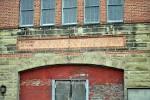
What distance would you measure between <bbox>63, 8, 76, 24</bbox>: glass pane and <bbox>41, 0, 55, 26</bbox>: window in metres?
0.54

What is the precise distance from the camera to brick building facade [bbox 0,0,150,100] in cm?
1906

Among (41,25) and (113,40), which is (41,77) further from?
(113,40)

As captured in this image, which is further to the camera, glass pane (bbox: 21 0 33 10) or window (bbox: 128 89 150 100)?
A: glass pane (bbox: 21 0 33 10)

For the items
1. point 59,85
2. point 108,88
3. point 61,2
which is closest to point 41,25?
point 61,2

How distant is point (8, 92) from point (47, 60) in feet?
7.34

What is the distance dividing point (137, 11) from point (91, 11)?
2051mm

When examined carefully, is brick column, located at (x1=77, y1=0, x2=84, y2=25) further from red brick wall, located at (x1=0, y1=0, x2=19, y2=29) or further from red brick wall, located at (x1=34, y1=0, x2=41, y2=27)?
red brick wall, located at (x1=0, y1=0, x2=19, y2=29)

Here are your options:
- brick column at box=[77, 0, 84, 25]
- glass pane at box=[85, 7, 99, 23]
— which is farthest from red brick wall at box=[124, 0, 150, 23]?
brick column at box=[77, 0, 84, 25]

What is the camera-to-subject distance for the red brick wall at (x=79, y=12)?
19.2m

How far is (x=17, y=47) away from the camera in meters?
20.5

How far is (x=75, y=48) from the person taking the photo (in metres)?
19.7

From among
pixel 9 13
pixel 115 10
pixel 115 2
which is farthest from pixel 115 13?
pixel 9 13

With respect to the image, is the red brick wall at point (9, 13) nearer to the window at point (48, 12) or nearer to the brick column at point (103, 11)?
the window at point (48, 12)

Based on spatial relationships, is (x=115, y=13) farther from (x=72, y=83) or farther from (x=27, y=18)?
(x=27, y=18)
